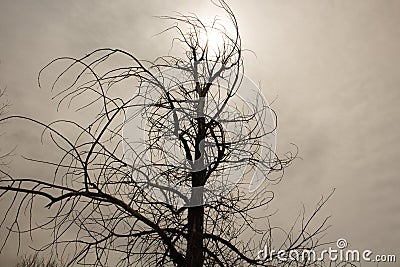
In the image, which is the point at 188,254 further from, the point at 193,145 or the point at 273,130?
the point at 273,130

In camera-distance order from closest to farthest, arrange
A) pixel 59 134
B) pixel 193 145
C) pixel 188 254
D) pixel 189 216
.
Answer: pixel 59 134
pixel 188 254
pixel 189 216
pixel 193 145

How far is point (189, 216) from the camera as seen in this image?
11.8 ft

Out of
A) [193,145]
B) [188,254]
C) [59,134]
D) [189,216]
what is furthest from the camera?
[193,145]

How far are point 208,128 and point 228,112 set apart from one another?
270 millimetres

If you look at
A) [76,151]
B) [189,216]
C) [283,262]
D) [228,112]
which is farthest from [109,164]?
[283,262]

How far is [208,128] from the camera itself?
3824 mm

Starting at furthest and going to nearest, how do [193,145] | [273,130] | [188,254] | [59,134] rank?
[273,130] < [193,145] < [188,254] < [59,134]

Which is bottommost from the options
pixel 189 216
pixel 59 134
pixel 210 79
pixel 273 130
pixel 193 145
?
pixel 189 216

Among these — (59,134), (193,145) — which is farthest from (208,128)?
(59,134)

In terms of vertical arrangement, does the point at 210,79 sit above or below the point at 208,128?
above

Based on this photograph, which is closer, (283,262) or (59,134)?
(59,134)

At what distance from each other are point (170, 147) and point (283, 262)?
1385mm

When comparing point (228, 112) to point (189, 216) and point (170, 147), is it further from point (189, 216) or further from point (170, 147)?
point (189, 216)

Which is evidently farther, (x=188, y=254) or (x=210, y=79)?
(x=210, y=79)
